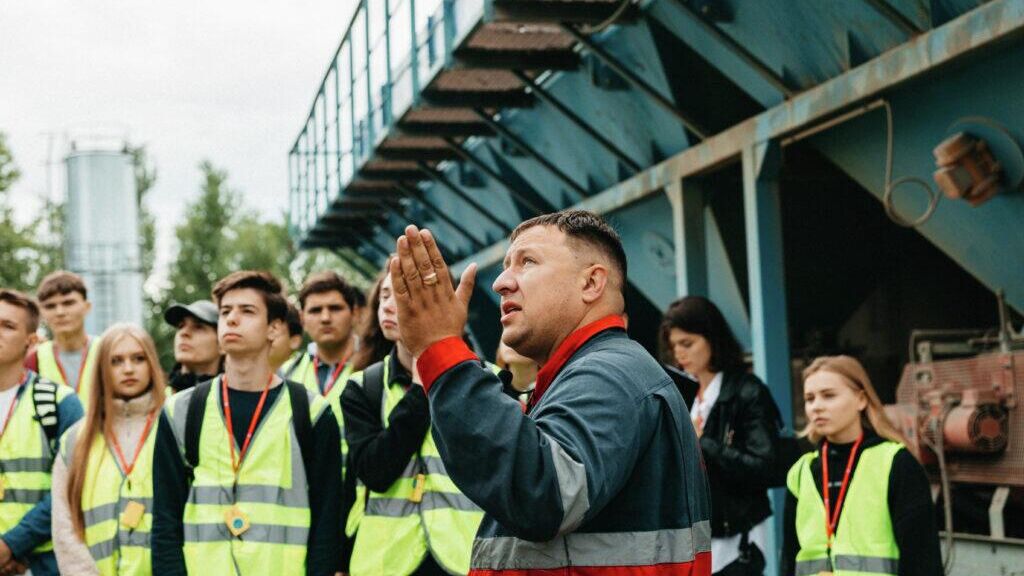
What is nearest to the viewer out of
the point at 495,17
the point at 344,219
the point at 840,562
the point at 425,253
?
the point at 425,253

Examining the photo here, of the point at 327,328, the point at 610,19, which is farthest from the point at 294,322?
the point at 610,19

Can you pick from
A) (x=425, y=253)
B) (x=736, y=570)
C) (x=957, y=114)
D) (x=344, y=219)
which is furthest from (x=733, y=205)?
(x=344, y=219)

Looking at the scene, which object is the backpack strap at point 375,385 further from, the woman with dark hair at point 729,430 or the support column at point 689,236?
the support column at point 689,236

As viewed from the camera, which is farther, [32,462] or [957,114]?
[957,114]

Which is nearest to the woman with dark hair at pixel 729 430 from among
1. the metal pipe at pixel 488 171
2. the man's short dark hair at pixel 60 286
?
the man's short dark hair at pixel 60 286

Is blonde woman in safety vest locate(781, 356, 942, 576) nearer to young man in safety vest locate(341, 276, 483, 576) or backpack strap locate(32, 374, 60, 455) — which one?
young man in safety vest locate(341, 276, 483, 576)

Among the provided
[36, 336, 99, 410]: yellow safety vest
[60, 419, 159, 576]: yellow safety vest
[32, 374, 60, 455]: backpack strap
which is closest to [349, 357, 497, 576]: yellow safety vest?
[60, 419, 159, 576]: yellow safety vest

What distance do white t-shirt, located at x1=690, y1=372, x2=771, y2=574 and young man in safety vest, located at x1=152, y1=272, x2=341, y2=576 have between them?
1.75m

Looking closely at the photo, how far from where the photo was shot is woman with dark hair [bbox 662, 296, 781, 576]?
19.5 ft

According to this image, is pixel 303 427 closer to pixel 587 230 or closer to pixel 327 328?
pixel 327 328

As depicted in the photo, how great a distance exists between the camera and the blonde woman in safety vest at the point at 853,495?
515cm

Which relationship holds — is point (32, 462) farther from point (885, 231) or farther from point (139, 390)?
point (885, 231)

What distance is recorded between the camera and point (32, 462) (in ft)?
20.5

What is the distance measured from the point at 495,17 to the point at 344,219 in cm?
1160
